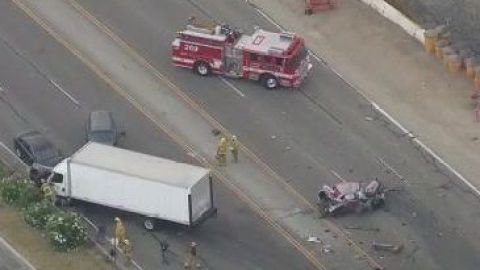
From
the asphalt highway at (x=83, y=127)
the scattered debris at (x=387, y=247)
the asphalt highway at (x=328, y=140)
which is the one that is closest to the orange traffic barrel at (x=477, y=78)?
the asphalt highway at (x=328, y=140)

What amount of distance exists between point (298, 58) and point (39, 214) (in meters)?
14.7

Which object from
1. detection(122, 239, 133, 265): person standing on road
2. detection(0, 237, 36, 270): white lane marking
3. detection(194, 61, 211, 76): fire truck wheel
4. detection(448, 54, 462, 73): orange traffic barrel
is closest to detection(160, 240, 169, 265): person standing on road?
detection(122, 239, 133, 265): person standing on road

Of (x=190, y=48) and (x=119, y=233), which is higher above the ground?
(x=190, y=48)

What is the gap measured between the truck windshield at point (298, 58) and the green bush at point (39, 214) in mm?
13513

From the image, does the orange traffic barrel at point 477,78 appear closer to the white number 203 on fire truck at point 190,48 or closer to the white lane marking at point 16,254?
the white number 203 on fire truck at point 190,48

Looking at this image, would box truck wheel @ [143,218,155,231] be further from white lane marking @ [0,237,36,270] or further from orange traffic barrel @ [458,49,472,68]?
orange traffic barrel @ [458,49,472,68]

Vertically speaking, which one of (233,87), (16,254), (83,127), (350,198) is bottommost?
(16,254)

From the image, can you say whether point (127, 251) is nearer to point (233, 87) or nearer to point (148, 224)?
point (148, 224)

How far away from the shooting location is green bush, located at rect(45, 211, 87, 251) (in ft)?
170

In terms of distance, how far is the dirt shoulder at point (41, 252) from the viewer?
5134 cm

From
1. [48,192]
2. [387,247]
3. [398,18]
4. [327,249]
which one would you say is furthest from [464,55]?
[48,192]

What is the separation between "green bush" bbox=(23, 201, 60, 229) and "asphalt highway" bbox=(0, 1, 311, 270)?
1.95 meters

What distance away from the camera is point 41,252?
51.8 m

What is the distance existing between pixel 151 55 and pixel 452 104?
13311 mm
